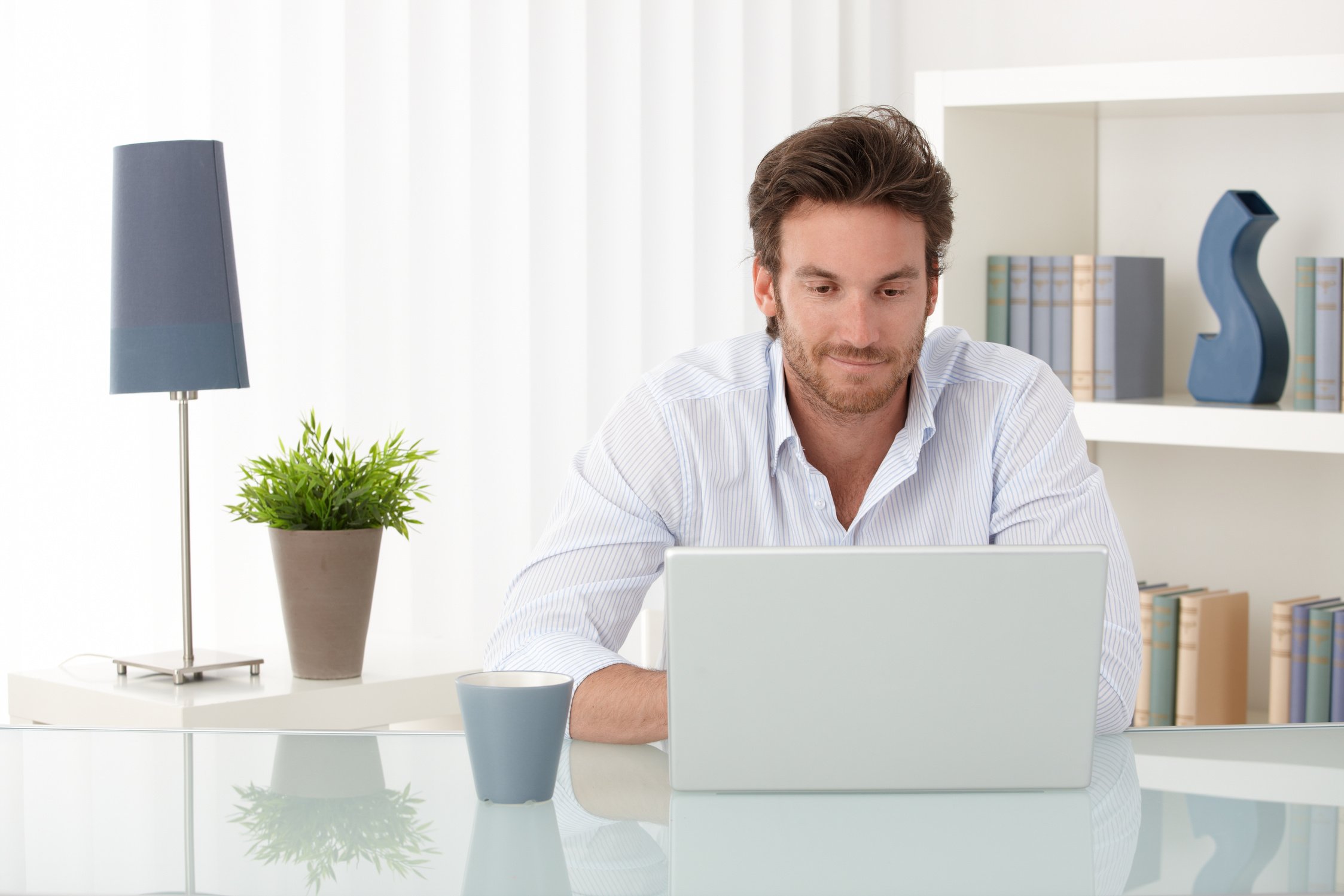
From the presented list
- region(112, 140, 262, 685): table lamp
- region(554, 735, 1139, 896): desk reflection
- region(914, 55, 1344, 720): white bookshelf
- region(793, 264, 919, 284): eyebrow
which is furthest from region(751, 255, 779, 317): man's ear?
region(914, 55, 1344, 720): white bookshelf

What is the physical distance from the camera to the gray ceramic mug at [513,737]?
939mm

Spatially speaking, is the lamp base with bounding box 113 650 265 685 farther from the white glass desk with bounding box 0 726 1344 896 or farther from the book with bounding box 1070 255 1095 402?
the book with bounding box 1070 255 1095 402

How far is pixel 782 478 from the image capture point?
1679 millimetres

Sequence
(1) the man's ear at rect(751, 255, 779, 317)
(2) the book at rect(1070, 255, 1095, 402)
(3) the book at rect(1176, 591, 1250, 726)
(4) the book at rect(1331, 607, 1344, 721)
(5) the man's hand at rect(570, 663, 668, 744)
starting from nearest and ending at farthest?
(5) the man's hand at rect(570, 663, 668, 744), (1) the man's ear at rect(751, 255, 779, 317), (4) the book at rect(1331, 607, 1344, 721), (3) the book at rect(1176, 591, 1250, 726), (2) the book at rect(1070, 255, 1095, 402)

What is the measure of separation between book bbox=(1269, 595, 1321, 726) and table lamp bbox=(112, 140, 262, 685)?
5.67ft

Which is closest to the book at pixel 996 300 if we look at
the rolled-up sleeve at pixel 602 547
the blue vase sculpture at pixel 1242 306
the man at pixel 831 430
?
the blue vase sculpture at pixel 1242 306

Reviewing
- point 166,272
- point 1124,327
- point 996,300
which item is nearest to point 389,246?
point 166,272

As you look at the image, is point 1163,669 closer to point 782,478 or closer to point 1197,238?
point 1197,238

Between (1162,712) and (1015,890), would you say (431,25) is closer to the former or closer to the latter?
(1162,712)

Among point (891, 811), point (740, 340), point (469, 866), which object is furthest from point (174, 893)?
point (740, 340)

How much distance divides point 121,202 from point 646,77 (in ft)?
4.22

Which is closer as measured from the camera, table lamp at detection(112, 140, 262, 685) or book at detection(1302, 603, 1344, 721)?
table lamp at detection(112, 140, 262, 685)

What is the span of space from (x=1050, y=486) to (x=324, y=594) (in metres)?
0.95

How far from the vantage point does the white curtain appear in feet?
7.34
